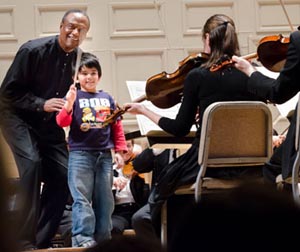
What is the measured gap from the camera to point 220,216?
0.56 m

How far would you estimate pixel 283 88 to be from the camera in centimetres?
232

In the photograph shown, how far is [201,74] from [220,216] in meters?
2.51

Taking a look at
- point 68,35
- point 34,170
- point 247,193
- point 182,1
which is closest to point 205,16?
point 182,1

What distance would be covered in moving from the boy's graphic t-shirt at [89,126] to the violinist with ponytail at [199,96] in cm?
52

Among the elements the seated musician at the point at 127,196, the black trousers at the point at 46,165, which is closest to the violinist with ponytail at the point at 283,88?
the black trousers at the point at 46,165

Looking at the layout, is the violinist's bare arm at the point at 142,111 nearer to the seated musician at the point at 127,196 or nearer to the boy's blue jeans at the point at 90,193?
the boy's blue jeans at the point at 90,193

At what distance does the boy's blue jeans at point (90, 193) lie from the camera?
3549 mm

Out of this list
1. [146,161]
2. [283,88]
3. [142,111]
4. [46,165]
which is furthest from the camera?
[146,161]

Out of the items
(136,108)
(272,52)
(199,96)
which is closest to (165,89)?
(136,108)

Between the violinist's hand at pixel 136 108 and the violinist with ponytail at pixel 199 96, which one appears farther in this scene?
the violinist's hand at pixel 136 108

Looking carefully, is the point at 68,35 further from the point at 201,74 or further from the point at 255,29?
the point at 255,29

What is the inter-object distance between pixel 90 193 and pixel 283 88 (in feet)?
5.05

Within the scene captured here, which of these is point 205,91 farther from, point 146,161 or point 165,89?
point 146,161

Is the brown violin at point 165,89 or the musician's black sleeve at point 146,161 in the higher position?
the brown violin at point 165,89
